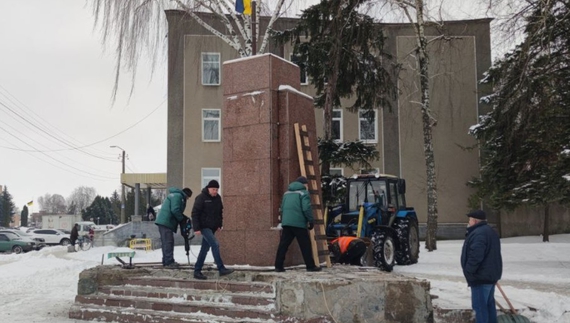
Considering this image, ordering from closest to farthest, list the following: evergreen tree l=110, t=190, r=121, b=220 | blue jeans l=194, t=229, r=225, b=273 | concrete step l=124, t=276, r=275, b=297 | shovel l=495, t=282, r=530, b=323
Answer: shovel l=495, t=282, r=530, b=323
concrete step l=124, t=276, r=275, b=297
blue jeans l=194, t=229, r=225, b=273
evergreen tree l=110, t=190, r=121, b=220

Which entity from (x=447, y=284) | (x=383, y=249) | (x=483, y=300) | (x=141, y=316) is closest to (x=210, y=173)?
(x=383, y=249)

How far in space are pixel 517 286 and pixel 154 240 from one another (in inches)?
797

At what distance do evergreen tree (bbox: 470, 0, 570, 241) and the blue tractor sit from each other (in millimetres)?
3184

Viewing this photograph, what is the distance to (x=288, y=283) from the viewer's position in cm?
743

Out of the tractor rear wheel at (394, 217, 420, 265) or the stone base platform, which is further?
the tractor rear wheel at (394, 217, 420, 265)

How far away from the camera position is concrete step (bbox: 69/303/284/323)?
762 cm

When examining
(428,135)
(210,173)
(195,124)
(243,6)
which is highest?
(243,6)

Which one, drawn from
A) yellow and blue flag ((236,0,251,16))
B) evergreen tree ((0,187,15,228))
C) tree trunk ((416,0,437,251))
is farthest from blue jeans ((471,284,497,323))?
evergreen tree ((0,187,15,228))

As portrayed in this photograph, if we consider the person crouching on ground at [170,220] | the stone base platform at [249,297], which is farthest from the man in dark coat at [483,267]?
the person crouching on ground at [170,220]

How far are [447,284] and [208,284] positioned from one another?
18.7 feet

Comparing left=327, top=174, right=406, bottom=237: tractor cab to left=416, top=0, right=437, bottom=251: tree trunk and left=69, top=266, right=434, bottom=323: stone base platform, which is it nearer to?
left=416, top=0, right=437, bottom=251: tree trunk

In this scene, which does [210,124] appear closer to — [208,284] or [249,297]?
[208,284]

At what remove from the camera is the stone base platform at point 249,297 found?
23.7ft

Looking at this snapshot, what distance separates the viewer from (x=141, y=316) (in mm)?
8305
